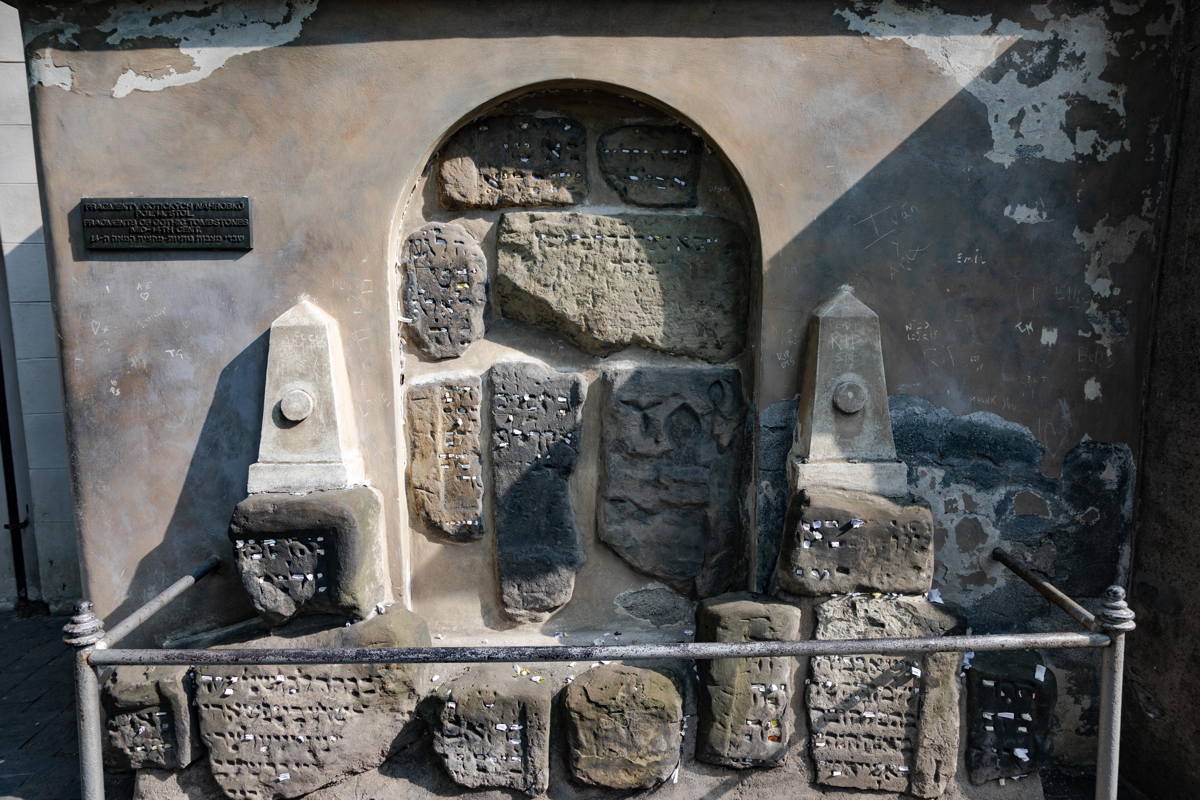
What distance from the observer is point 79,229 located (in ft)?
8.79

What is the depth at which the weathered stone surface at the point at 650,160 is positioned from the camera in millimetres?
2861

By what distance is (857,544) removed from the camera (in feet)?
8.47

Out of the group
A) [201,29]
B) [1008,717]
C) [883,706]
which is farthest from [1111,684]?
[201,29]

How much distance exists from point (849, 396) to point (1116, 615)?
97 cm

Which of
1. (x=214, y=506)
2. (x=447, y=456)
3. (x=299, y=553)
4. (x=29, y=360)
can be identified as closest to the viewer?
(x=299, y=553)

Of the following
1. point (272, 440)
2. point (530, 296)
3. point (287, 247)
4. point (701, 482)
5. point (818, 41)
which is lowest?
point (701, 482)

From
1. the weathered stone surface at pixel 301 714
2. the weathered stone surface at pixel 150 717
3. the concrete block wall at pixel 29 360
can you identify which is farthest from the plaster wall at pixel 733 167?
the concrete block wall at pixel 29 360

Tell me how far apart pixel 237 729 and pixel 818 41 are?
302 cm

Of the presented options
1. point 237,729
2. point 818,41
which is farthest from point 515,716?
point 818,41

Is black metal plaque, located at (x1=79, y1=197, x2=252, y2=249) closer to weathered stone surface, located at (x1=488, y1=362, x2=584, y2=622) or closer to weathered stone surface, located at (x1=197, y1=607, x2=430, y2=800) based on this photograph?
weathered stone surface, located at (x1=488, y1=362, x2=584, y2=622)

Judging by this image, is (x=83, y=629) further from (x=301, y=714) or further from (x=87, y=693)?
(x=301, y=714)

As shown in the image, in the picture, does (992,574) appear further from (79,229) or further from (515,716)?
(79,229)

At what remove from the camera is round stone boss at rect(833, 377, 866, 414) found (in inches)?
104

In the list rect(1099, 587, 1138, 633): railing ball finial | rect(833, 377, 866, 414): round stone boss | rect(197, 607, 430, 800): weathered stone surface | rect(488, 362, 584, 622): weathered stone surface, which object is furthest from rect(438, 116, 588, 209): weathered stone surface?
rect(1099, 587, 1138, 633): railing ball finial
